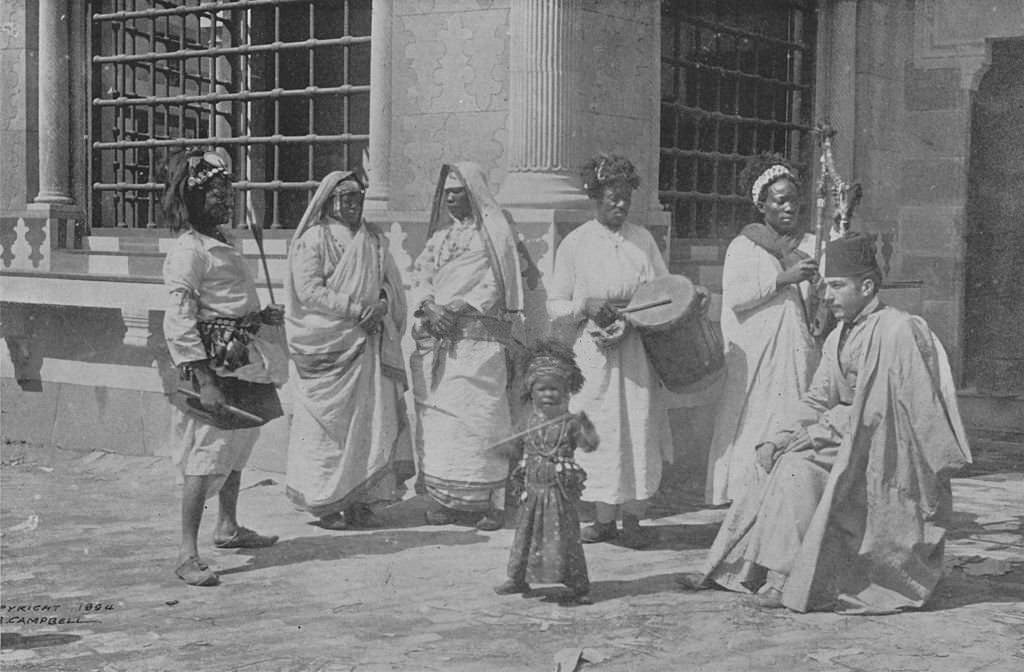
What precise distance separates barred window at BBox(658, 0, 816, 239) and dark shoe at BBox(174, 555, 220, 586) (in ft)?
13.0

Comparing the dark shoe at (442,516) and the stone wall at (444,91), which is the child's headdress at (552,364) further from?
the stone wall at (444,91)

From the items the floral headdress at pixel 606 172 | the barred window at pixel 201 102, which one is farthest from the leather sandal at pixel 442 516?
the barred window at pixel 201 102

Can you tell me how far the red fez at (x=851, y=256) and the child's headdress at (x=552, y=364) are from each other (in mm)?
1074

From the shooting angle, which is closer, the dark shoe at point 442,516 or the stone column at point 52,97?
the dark shoe at point 442,516

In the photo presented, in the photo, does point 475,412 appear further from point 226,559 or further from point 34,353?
point 34,353

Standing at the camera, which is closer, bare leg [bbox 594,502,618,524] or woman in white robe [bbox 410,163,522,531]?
bare leg [bbox 594,502,618,524]

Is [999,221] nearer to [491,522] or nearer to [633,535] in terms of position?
[633,535]

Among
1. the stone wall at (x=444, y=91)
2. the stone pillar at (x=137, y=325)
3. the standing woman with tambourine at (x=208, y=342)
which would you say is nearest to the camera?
the standing woman with tambourine at (x=208, y=342)

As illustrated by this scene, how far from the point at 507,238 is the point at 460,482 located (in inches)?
49.0

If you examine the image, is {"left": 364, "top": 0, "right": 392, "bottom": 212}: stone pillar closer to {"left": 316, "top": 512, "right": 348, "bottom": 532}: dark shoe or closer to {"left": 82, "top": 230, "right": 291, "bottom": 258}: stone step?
{"left": 82, "top": 230, "right": 291, "bottom": 258}: stone step

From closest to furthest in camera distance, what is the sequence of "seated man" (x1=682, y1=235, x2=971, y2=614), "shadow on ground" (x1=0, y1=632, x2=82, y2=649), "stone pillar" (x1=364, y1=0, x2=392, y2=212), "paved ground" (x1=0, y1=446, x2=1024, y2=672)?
"paved ground" (x1=0, y1=446, x2=1024, y2=672)
"shadow on ground" (x1=0, y1=632, x2=82, y2=649)
"seated man" (x1=682, y1=235, x2=971, y2=614)
"stone pillar" (x1=364, y1=0, x2=392, y2=212)

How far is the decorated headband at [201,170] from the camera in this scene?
5809 millimetres

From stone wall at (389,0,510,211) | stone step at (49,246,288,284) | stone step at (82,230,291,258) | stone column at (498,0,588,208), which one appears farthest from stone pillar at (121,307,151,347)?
stone column at (498,0,588,208)

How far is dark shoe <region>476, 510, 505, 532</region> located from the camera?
265 inches
